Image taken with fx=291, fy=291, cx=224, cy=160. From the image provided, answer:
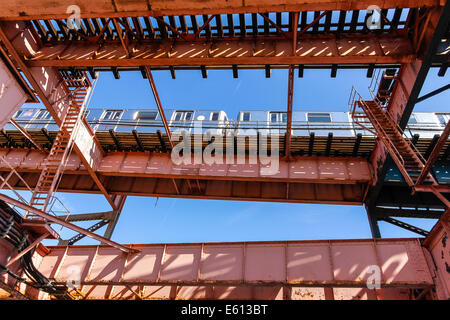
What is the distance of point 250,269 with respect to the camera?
32.1 feet

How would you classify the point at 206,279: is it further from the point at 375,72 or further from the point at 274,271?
the point at 375,72

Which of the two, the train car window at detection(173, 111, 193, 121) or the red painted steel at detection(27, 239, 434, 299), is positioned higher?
the train car window at detection(173, 111, 193, 121)

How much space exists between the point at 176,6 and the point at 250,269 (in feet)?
26.5

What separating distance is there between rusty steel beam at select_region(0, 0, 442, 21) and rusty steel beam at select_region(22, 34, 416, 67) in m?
2.18

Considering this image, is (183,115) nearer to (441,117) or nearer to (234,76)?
(234,76)

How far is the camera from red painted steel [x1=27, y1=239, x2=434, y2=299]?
9.15m

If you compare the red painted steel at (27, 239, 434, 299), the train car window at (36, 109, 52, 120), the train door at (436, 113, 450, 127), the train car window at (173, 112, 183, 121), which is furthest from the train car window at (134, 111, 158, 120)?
the train door at (436, 113, 450, 127)

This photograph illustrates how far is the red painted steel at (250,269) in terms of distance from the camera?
9.15 metres

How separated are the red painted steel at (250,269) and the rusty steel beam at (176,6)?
283 inches

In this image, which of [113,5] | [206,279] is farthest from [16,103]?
[206,279]

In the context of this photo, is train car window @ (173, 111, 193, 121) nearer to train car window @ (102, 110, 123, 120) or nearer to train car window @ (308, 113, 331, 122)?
train car window @ (102, 110, 123, 120)

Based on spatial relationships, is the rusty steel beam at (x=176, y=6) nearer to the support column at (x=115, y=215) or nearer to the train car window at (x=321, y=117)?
the train car window at (x=321, y=117)

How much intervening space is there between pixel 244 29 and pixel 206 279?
27.5 ft

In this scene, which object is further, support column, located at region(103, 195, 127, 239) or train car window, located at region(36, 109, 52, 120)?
train car window, located at region(36, 109, 52, 120)
